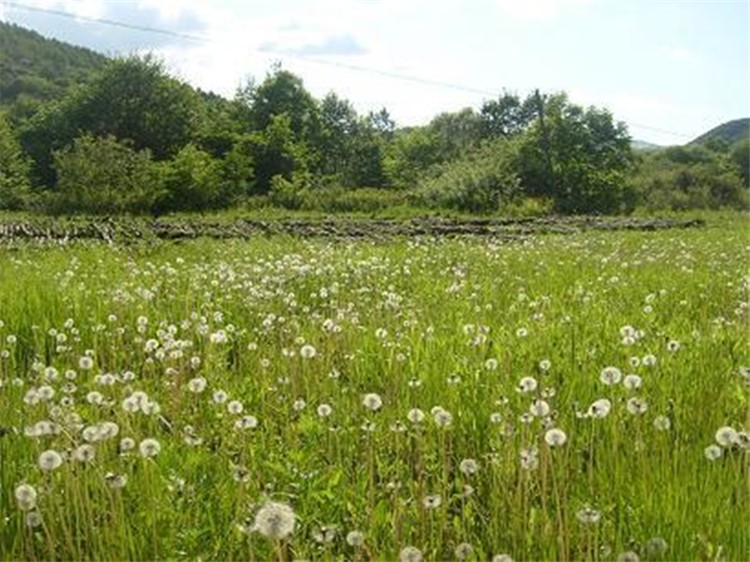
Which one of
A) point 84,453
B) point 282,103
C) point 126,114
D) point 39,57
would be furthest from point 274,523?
point 39,57

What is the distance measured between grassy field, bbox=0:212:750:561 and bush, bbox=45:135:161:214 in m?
32.5

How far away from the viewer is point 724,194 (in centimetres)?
5494

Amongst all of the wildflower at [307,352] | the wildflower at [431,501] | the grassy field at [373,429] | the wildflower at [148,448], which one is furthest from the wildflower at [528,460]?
the wildflower at [307,352]

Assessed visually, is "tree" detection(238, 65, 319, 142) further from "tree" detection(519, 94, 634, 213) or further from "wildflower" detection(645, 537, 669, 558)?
"wildflower" detection(645, 537, 669, 558)

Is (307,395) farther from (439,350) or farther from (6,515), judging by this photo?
(6,515)

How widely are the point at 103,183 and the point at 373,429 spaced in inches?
1536

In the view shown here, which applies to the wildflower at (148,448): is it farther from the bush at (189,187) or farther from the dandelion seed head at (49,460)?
the bush at (189,187)

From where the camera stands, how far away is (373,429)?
349 cm

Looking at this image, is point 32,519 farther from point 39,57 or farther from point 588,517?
point 39,57

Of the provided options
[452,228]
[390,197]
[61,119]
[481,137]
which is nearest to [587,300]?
[452,228]

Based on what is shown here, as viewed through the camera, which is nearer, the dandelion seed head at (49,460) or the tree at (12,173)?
the dandelion seed head at (49,460)

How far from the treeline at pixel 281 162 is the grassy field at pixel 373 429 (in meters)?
33.5

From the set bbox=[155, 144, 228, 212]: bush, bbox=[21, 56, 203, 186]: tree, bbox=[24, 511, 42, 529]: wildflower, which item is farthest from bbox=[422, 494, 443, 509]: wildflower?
bbox=[21, 56, 203, 186]: tree

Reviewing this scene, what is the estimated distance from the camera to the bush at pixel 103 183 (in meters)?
38.7
